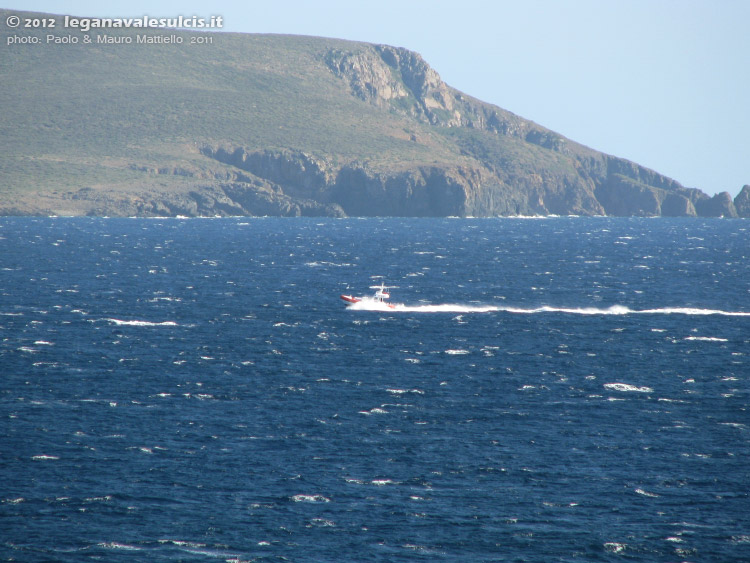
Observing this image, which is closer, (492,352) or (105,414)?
(105,414)

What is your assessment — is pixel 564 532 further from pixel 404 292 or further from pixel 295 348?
pixel 404 292

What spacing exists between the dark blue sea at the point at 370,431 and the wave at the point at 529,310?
1.84 feet

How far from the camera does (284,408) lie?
2741 inches

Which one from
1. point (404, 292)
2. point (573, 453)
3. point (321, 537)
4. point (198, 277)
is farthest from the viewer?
point (198, 277)

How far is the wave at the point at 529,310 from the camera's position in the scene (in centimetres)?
11681

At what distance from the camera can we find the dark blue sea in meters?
48.4

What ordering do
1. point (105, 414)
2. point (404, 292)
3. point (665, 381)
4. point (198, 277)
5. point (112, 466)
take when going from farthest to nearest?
point (198, 277) < point (404, 292) < point (665, 381) < point (105, 414) < point (112, 466)

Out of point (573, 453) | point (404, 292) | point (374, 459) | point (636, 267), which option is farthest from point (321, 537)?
point (636, 267)

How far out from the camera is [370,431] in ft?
212

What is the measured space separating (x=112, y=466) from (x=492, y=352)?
143ft

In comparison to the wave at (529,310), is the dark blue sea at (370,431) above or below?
below

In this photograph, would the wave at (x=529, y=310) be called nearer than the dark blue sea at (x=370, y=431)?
No

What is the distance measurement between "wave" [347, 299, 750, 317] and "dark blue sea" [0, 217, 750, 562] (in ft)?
1.84

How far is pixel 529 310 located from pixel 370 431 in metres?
Answer: 57.6
